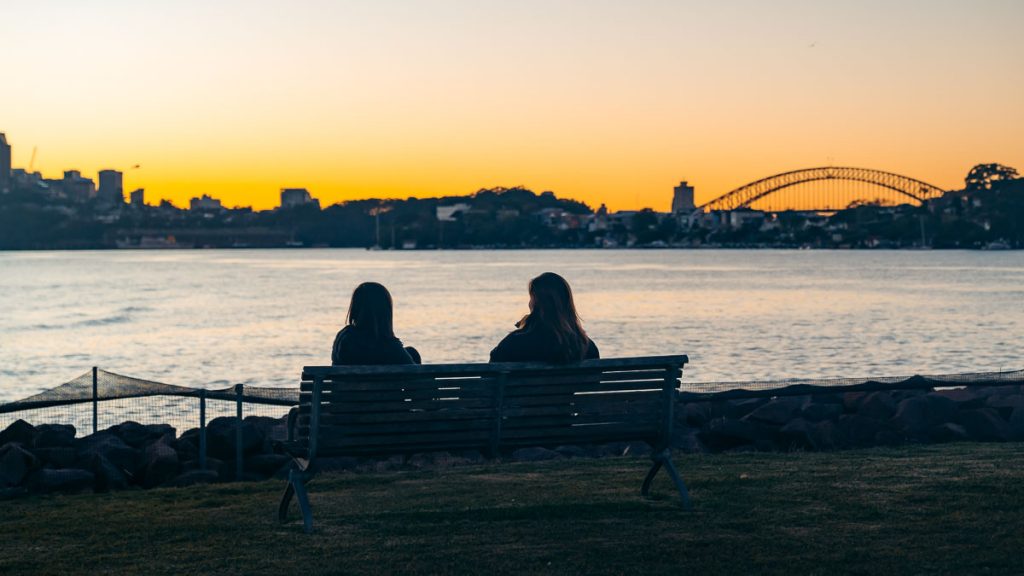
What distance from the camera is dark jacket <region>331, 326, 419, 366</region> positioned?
7.23 metres

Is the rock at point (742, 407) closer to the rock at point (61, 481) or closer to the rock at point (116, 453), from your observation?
the rock at point (116, 453)

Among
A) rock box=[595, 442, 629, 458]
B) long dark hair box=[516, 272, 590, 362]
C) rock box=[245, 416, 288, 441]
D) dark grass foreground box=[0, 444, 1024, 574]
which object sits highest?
long dark hair box=[516, 272, 590, 362]

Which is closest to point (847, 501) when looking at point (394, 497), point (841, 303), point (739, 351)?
point (394, 497)

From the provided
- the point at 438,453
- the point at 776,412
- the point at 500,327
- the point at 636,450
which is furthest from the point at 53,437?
the point at 500,327

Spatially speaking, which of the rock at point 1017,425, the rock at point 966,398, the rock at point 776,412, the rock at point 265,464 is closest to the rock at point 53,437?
the rock at point 265,464

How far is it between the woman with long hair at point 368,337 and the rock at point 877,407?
21.6 feet

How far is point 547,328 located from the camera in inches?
275

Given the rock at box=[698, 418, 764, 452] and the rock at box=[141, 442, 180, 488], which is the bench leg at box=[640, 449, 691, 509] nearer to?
the rock at box=[698, 418, 764, 452]

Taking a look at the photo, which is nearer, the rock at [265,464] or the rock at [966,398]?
the rock at [265,464]

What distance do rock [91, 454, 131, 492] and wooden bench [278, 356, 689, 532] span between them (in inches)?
106

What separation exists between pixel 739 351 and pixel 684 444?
23.9 meters

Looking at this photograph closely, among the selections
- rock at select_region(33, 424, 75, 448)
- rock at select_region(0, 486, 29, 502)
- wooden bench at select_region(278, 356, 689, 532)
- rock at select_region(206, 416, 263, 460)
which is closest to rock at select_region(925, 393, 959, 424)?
wooden bench at select_region(278, 356, 689, 532)

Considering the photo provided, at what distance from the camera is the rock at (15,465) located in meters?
8.62

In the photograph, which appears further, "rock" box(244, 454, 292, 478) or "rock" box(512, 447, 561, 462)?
"rock" box(512, 447, 561, 462)
